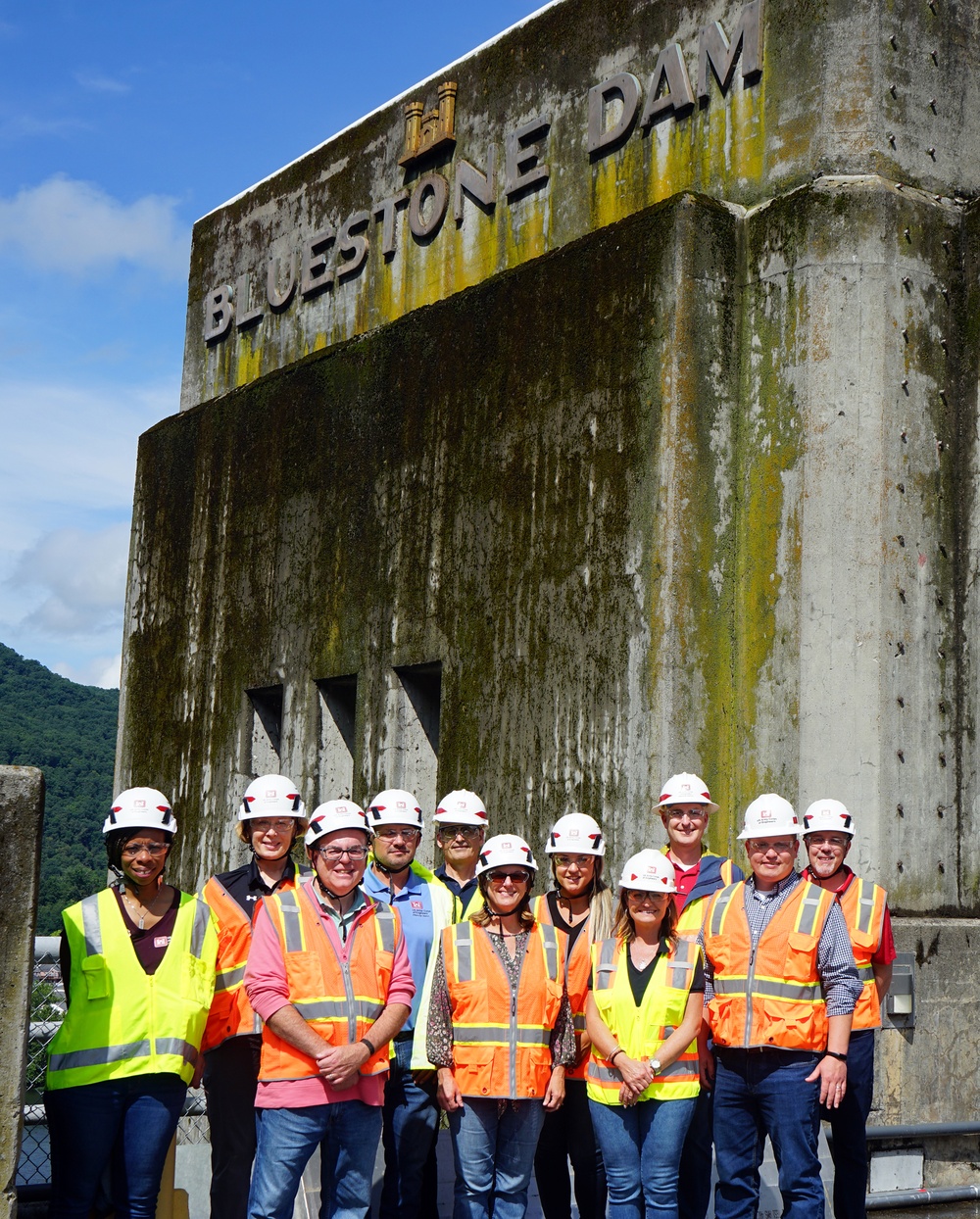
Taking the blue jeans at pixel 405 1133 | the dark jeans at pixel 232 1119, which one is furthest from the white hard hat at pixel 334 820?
the blue jeans at pixel 405 1133

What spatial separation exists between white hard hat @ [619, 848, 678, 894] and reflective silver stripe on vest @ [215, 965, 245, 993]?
161cm

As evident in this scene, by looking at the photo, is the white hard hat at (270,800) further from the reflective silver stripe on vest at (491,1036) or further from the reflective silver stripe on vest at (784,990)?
the reflective silver stripe on vest at (784,990)

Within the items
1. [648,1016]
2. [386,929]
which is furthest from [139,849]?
[648,1016]

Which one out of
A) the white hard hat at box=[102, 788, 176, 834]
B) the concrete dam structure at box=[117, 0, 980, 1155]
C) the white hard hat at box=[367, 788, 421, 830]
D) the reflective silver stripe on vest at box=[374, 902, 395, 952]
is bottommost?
the reflective silver stripe on vest at box=[374, 902, 395, 952]

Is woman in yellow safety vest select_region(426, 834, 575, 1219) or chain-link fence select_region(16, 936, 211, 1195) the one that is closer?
woman in yellow safety vest select_region(426, 834, 575, 1219)

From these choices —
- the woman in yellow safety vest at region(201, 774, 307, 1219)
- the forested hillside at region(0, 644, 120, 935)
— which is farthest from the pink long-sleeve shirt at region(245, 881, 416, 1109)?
the forested hillside at region(0, 644, 120, 935)

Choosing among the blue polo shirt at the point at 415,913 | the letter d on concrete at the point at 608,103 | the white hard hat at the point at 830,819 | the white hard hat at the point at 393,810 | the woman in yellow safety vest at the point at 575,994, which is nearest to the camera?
the woman in yellow safety vest at the point at 575,994

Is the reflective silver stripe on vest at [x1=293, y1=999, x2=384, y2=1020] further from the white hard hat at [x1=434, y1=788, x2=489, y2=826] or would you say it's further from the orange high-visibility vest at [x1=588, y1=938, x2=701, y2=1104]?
the white hard hat at [x1=434, y1=788, x2=489, y2=826]

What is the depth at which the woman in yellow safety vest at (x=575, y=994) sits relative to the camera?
7062mm

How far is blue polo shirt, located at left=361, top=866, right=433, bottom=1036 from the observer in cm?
731

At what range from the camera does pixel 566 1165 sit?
7.21m

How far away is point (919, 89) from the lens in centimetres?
1130

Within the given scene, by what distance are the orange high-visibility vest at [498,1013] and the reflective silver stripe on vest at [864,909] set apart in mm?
1579

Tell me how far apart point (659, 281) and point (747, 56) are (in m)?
1.81
